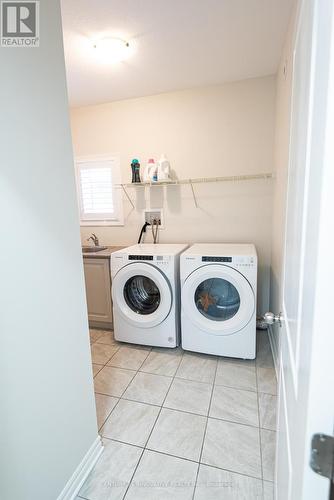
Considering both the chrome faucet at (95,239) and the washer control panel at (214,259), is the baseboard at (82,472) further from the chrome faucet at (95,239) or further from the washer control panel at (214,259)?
the chrome faucet at (95,239)

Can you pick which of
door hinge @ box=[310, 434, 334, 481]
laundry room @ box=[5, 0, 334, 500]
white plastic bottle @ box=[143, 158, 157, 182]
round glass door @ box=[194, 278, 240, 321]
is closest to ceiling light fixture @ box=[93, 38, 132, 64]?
laundry room @ box=[5, 0, 334, 500]

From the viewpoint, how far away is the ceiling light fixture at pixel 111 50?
70.4 inches

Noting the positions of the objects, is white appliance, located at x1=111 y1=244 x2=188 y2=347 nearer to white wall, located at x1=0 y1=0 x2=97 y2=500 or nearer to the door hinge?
white wall, located at x1=0 y1=0 x2=97 y2=500

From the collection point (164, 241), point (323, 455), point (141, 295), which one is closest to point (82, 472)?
point (323, 455)

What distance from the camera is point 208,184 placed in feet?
8.84

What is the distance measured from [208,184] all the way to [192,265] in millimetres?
1035

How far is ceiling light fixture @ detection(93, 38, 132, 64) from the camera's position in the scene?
179 cm

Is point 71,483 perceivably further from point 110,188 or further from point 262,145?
point 262,145

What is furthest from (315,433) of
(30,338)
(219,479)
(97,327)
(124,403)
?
(97,327)

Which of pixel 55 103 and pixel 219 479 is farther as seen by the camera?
pixel 219 479

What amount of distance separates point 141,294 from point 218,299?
746mm

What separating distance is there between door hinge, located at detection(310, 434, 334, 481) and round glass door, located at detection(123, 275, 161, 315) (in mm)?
1975

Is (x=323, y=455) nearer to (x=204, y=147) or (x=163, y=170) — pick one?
(x=163, y=170)

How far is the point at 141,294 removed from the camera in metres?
2.50
